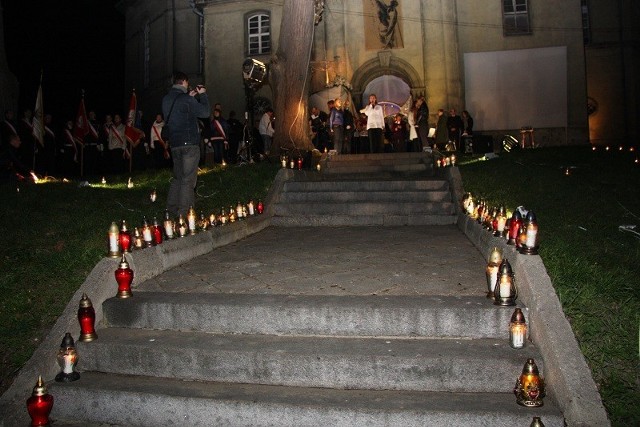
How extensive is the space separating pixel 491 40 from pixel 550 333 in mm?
23273

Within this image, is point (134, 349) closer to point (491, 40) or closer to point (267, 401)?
point (267, 401)

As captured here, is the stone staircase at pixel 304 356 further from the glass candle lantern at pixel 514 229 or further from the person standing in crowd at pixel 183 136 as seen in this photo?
the person standing in crowd at pixel 183 136

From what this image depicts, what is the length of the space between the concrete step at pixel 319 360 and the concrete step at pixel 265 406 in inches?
2.9

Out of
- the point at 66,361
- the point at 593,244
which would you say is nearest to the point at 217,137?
the point at 593,244

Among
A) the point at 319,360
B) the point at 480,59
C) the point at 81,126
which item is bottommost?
the point at 319,360

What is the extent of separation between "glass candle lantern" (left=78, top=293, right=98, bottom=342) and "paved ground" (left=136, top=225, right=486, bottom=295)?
81 cm

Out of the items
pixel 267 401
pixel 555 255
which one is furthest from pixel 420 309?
pixel 555 255

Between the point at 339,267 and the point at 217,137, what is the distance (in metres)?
11.1

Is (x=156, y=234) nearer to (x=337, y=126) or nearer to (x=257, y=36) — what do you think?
(x=337, y=126)

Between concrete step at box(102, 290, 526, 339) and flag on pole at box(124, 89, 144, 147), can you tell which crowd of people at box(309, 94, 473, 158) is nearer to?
flag on pole at box(124, 89, 144, 147)

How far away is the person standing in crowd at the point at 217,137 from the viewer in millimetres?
16312

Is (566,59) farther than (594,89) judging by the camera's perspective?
Result: No

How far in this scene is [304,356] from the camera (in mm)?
4059

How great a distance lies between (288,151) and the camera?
579 inches
